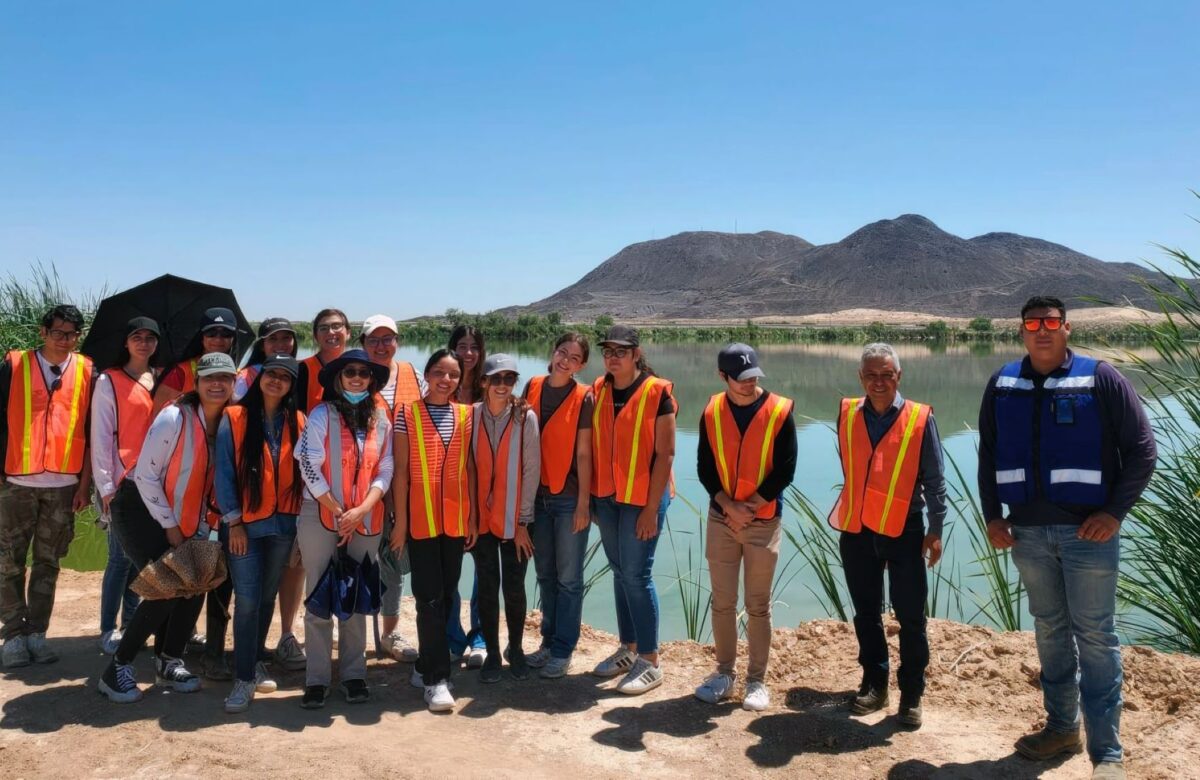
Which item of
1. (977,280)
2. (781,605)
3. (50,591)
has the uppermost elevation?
(977,280)

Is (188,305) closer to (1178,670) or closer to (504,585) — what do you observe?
(504,585)

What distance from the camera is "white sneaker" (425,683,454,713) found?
4078 millimetres

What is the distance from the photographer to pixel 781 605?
23.7 feet

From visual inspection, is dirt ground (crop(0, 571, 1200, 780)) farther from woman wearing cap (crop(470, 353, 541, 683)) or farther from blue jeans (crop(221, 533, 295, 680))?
woman wearing cap (crop(470, 353, 541, 683))

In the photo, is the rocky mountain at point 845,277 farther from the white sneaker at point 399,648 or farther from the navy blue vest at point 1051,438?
the white sneaker at point 399,648

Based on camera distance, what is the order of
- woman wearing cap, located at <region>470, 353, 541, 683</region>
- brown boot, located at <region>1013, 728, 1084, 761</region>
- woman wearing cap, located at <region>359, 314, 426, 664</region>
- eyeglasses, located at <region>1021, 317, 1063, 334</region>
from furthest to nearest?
woman wearing cap, located at <region>359, 314, 426, 664</region>, woman wearing cap, located at <region>470, 353, 541, 683</region>, brown boot, located at <region>1013, 728, 1084, 761</region>, eyeglasses, located at <region>1021, 317, 1063, 334</region>

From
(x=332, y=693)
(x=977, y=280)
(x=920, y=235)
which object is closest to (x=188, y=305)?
(x=332, y=693)

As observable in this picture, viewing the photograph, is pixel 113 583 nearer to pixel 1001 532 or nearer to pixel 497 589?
pixel 497 589

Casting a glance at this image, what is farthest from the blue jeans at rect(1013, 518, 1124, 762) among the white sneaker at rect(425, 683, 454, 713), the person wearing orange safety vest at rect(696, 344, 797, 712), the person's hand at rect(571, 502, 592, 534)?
the white sneaker at rect(425, 683, 454, 713)

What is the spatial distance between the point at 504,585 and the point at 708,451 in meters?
1.28

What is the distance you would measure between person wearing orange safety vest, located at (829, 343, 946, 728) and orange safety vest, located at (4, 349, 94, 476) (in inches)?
153

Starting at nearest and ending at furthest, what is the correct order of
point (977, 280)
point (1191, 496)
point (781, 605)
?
point (1191, 496)
point (781, 605)
point (977, 280)

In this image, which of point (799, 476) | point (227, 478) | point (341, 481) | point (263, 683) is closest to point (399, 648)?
point (263, 683)

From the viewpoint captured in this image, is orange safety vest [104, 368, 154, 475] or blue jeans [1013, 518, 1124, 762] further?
orange safety vest [104, 368, 154, 475]
